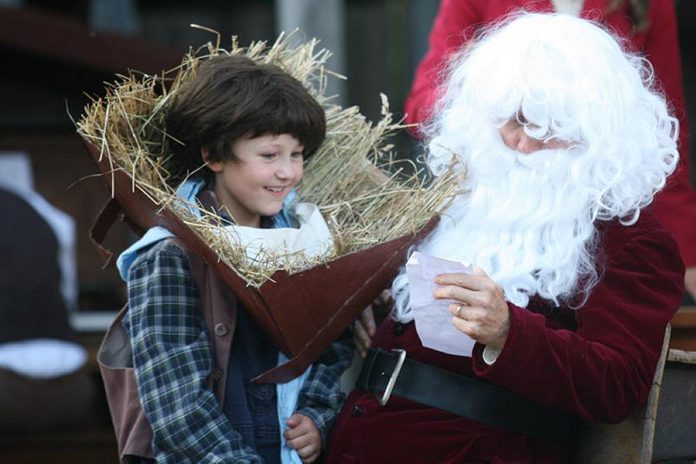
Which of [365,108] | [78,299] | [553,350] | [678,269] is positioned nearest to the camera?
[553,350]

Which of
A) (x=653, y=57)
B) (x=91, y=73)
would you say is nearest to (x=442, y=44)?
(x=653, y=57)

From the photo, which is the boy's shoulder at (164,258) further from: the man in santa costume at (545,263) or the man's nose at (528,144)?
the man's nose at (528,144)

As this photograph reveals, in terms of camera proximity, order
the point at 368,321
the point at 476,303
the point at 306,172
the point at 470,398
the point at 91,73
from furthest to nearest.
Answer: the point at 91,73
the point at 306,172
the point at 368,321
the point at 470,398
the point at 476,303

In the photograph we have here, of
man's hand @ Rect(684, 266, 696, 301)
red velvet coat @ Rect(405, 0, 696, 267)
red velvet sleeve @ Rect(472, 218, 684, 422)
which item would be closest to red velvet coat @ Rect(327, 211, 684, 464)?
red velvet sleeve @ Rect(472, 218, 684, 422)

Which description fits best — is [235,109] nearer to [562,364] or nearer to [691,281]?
[562,364]

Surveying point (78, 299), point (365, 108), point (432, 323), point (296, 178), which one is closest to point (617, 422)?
point (432, 323)

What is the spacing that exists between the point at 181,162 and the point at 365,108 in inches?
214

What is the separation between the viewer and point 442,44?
421 centimetres

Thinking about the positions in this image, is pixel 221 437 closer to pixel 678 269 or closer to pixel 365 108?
pixel 678 269

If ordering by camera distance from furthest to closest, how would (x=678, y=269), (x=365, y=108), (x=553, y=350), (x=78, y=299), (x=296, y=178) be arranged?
(x=365, y=108), (x=78, y=299), (x=296, y=178), (x=678, y=269), (x=553, y=350)

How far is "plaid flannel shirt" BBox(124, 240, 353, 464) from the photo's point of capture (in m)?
3.20

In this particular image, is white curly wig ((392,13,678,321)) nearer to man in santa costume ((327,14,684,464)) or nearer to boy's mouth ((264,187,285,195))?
man in santa costume ((327,14,684,464))

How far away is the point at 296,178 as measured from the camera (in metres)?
3.45

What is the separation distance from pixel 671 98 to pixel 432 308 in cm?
131
